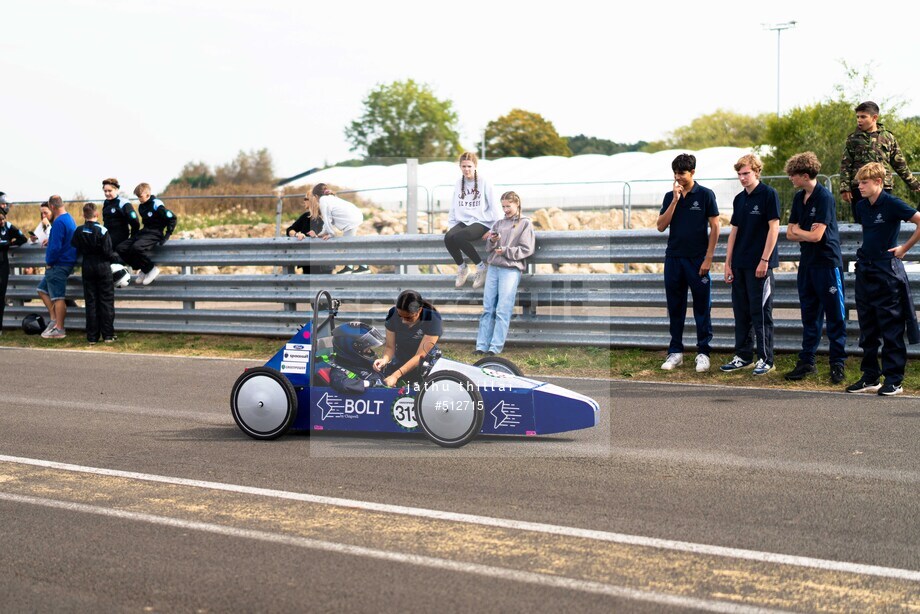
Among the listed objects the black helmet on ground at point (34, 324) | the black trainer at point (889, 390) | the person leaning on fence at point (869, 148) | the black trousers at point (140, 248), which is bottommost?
the black trainer at point (889, 390)

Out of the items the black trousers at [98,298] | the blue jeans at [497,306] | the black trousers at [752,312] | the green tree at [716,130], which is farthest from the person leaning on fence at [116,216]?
the green tree at [716,130]

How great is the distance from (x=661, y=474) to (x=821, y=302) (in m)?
4.35

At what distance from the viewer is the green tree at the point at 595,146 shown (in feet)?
352

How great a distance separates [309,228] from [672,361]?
216 inches

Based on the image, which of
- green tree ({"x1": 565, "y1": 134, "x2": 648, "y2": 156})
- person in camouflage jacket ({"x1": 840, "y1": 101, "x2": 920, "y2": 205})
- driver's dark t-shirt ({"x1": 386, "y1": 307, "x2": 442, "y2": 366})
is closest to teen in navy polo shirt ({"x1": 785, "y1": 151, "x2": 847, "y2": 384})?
person in camouflage jacket ({"x1": 840, "y1": 101, "x2": 920, "y2": 205})

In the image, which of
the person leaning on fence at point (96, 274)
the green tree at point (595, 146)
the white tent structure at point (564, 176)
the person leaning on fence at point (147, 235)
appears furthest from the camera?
the green tree at point (595, 146)

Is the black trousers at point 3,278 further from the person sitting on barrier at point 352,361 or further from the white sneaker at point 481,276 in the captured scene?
the person sitting on barrier at point 352,361

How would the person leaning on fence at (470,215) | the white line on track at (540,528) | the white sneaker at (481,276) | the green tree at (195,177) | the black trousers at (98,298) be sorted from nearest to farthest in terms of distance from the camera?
the white line on track at (540,528), the person leaning on fence at (470,215), the white sneaker at (481,276), the black trousers at (98,298), the green tree at (195,177)

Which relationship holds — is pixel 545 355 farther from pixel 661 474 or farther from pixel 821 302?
pixel 661 474

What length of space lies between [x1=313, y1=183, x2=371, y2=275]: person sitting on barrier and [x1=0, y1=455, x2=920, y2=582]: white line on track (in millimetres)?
7012

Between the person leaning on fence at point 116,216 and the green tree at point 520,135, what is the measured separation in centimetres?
7908

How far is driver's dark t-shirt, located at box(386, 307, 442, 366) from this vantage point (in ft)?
25.0

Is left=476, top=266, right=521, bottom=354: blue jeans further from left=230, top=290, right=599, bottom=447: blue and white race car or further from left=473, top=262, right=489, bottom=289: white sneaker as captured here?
left=230, top=290, right=599, bottom=447: blue and white race car

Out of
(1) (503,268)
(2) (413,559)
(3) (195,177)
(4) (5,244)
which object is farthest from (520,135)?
(2) (413,559)
